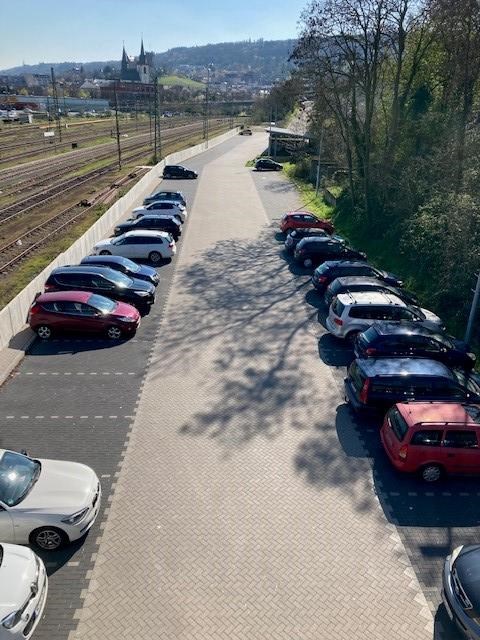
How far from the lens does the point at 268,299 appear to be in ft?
68.4

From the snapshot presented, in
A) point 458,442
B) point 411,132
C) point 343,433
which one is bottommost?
point 343,433

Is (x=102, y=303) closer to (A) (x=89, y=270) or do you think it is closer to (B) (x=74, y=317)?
A: (B) (x=74, y=317)

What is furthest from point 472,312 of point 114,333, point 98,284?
point 98,284

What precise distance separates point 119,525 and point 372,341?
829cm

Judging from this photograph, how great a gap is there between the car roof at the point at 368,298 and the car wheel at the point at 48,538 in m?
10.9

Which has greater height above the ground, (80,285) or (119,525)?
(80,285)

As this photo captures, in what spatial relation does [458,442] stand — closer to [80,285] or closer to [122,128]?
[80,285]

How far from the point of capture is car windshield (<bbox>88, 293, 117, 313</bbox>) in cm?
1658

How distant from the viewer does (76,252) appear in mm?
22969

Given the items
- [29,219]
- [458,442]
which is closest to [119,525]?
[458,442]

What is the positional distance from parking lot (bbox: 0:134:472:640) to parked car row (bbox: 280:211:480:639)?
0.54 meters

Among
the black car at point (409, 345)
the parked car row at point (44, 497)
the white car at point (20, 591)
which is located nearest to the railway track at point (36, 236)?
the parked car row at point (44, 497)

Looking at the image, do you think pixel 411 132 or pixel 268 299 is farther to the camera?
pixel 411 132

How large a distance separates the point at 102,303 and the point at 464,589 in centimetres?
1281
